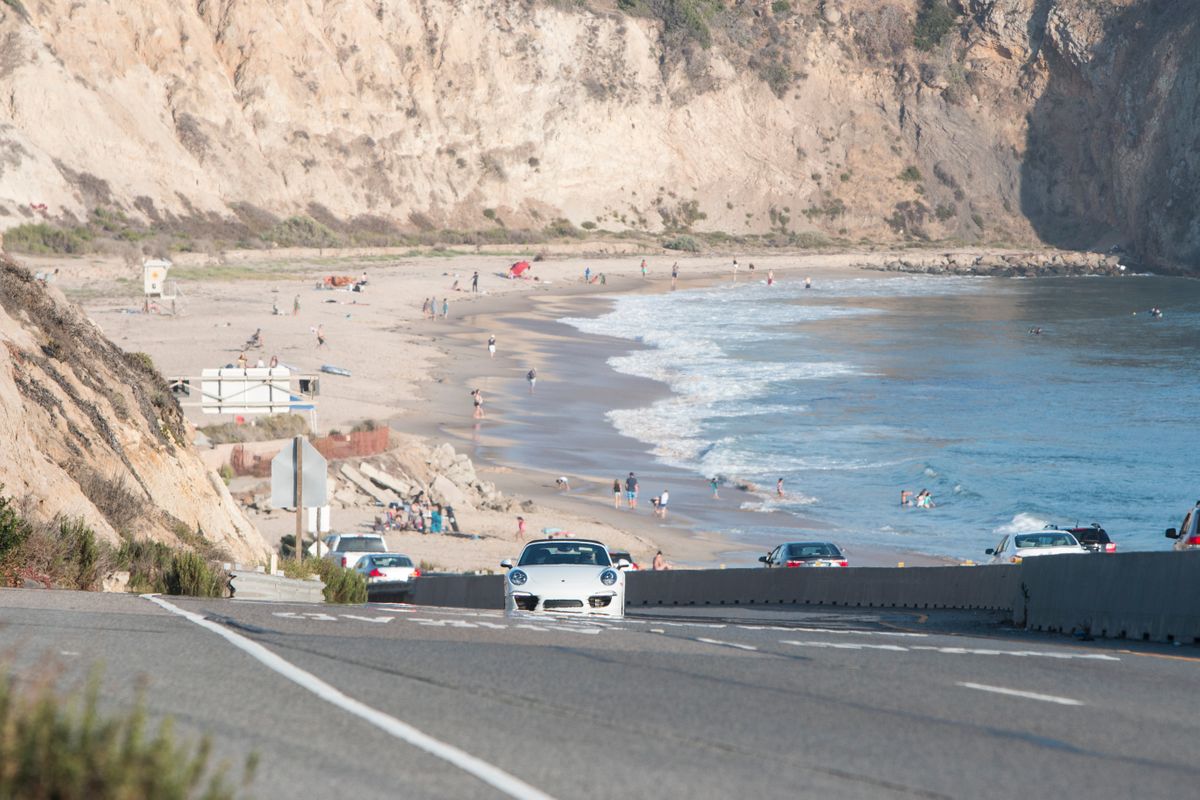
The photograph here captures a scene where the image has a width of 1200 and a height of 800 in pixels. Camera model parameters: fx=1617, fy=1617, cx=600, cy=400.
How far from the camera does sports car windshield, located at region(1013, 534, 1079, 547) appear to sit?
27359 millimetres

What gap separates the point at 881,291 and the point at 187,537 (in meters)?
94.2

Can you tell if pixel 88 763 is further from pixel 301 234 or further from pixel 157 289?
pixel 301 234

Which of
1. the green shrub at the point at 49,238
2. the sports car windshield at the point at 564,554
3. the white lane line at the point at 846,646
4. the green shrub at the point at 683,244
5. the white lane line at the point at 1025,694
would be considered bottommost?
the white lane line at the point at 1025,694

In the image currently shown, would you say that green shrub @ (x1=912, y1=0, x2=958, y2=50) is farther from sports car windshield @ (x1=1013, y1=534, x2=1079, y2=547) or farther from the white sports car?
the white sports car

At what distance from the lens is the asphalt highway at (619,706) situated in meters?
6.44

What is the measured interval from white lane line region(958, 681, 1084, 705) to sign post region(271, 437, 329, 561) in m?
13.8

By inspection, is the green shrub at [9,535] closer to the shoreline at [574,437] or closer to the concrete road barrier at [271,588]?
the concrete road barrier at [271,588]

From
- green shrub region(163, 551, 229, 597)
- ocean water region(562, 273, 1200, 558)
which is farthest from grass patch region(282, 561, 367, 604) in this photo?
ocean water region(562, 273, 1200, 558)

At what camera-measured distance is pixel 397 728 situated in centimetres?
718

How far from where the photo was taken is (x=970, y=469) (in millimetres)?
49312

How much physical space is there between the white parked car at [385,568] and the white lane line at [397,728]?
18.8 m

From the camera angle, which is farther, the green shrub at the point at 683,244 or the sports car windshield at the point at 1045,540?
the green shrub at the point at 683,244

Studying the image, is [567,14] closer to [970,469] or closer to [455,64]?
[455,64]

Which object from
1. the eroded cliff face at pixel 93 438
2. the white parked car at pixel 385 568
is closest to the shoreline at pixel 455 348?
the white parked car at pixel 385 568
